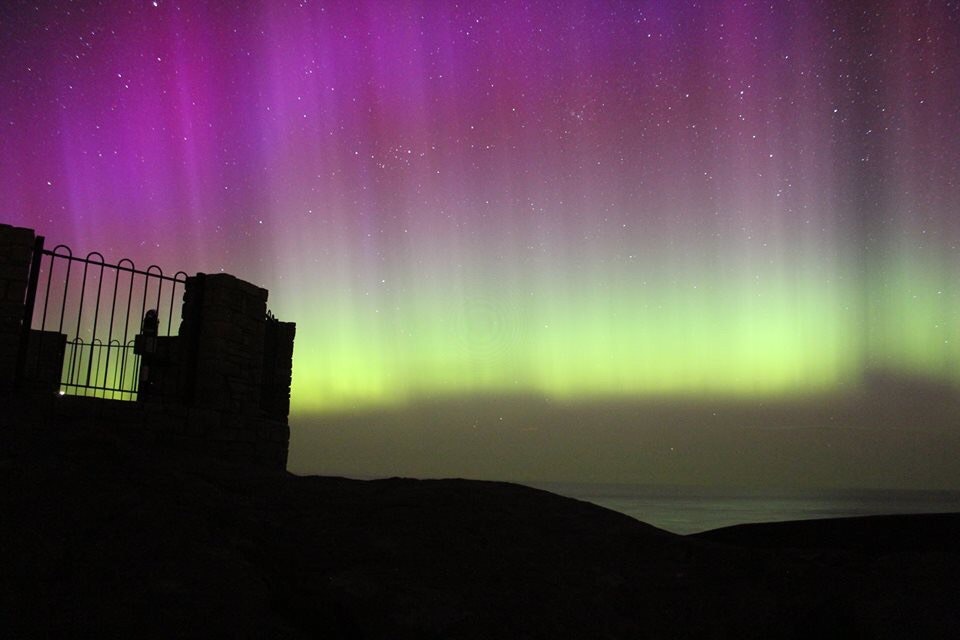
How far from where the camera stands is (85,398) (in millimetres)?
8062

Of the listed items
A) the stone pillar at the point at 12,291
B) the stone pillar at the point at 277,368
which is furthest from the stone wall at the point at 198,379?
the stone pillar at the point at 277,368

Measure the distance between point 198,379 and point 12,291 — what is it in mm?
2441

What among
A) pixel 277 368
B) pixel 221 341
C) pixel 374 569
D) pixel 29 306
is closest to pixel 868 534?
pixel 374 569

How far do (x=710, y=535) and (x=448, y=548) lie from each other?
160 inches

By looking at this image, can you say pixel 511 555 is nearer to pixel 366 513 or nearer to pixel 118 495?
pixel 366 513

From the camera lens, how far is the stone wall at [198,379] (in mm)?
8172

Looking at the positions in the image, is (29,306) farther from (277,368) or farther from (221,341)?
(277,368)

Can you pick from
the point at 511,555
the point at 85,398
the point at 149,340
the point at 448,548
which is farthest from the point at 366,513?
the point at 149,340

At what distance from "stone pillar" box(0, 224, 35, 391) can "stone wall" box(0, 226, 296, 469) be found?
1 centimetres

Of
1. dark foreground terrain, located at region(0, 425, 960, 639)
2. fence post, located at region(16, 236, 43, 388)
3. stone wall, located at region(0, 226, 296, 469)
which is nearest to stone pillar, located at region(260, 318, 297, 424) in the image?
stone wall, located at region(0, 226, 296, 469)

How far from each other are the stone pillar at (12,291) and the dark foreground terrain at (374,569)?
169cm

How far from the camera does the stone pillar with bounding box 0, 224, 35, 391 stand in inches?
322

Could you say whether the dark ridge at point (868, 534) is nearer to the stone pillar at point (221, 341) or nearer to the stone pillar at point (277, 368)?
the stone pillar at point (221, 341)

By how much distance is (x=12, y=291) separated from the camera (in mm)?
8328
